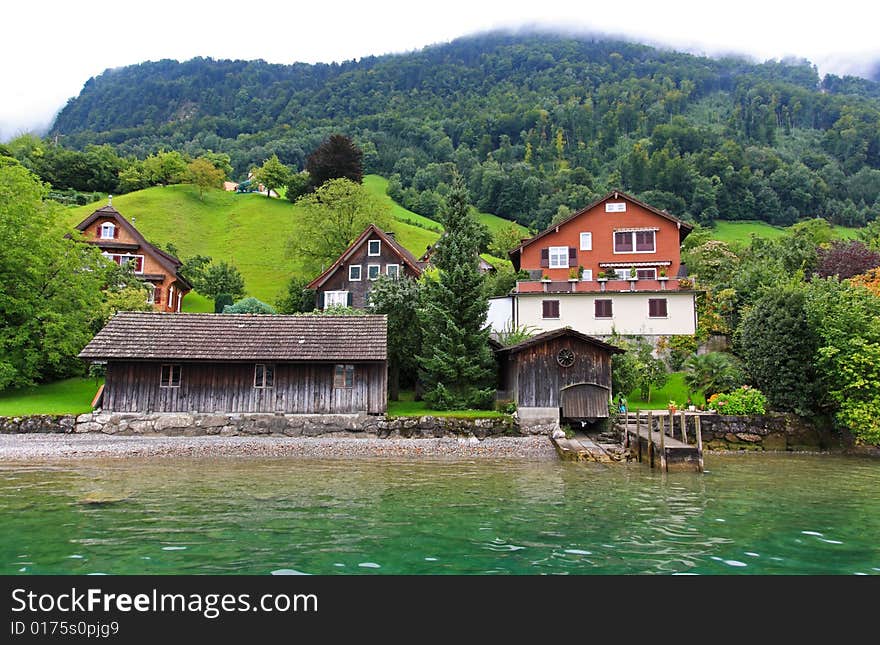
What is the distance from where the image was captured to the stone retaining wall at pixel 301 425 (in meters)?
27.5

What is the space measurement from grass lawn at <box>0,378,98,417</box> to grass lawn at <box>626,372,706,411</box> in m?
29.8

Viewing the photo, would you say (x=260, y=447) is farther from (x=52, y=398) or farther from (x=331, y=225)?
(x=331, y=225)

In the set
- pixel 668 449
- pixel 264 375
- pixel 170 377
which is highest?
pixel 264 375

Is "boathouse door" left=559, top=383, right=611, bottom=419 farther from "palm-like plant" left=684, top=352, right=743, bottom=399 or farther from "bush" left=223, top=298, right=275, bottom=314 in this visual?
"bush" left=223, top=298, right=275, bottom=314

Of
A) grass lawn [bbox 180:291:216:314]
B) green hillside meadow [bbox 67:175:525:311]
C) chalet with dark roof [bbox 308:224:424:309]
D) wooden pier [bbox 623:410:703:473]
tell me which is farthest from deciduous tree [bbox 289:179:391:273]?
wooden pier [bbox 623:410:703:473]

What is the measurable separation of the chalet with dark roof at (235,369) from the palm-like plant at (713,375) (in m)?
18.0

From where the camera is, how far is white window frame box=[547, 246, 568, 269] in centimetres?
4697

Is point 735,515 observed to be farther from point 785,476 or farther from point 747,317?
point 747,317

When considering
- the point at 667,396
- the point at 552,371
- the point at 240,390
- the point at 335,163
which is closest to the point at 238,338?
the point at 240,390

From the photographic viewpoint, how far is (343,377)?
29156 millimetres

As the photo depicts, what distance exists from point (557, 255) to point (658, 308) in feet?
33.2

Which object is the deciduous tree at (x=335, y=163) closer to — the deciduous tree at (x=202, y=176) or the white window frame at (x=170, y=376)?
the deciduous tree at (x=202, y=176)
